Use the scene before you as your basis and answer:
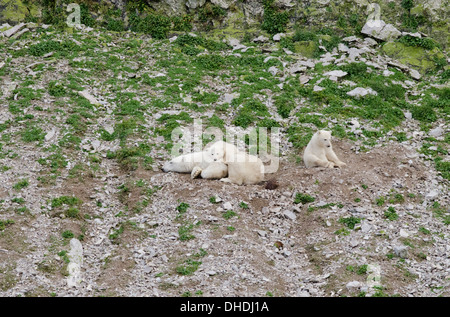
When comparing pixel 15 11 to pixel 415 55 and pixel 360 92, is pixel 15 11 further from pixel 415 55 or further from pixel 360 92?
pixel 415 55

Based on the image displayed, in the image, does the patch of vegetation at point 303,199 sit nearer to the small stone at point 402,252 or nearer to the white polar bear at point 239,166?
the white polar bear at point 239,166

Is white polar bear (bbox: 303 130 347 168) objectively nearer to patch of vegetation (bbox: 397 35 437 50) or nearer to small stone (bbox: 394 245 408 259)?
small stone (bbox: 394 245 408 259)

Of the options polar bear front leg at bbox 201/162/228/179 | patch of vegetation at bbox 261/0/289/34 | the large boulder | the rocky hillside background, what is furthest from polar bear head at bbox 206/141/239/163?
the large boulder

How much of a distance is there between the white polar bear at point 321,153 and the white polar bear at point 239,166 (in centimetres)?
162

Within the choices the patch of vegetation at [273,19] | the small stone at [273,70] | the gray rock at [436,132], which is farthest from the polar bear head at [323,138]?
the patch of vegetation at [273,19]

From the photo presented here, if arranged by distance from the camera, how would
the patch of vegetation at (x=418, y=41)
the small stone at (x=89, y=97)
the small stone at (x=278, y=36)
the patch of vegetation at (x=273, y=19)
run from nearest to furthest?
the small stone at (x=89, y=97)
the patch of vegetation at (x=418, y=41)
the small stone at (x=278, y=36)
the patch of vegetation at (x=273, y=19)

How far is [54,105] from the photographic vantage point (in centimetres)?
1905

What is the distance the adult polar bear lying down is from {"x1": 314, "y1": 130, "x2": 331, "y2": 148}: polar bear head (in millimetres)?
1964

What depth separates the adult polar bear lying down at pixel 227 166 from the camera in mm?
14711

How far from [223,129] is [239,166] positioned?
13.0 ft

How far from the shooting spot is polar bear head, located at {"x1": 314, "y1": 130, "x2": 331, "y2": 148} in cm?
1515

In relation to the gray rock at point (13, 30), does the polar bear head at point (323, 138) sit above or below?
below

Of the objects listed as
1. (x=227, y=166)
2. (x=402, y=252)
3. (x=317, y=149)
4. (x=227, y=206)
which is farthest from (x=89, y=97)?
(x=402, y=252)

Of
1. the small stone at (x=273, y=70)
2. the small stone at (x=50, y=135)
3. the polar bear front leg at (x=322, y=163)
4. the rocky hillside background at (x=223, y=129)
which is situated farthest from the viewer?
the small stone at (x=273, y=70)
